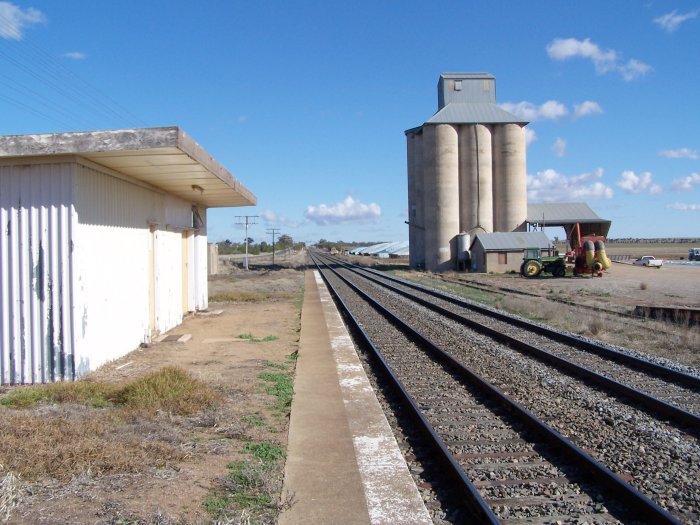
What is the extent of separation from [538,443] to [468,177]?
53795 millimetres

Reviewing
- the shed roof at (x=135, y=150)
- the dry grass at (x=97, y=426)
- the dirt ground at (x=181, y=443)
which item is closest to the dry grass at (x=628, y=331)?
the dirt ground at (x=181, y=443)

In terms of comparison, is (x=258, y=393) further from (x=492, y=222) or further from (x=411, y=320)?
(x=492, y=222)

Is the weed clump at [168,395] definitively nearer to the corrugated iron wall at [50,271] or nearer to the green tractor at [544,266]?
the corrugated iron wall at [50,271]

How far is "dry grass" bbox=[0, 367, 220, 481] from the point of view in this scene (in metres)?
5.43

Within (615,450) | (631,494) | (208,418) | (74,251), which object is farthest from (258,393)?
(631,494)

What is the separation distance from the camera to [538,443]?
6.57m

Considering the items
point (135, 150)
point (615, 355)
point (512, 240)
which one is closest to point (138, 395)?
point (135, 150)

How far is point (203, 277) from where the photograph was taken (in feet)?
66.7

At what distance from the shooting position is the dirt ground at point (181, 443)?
465 centimetres

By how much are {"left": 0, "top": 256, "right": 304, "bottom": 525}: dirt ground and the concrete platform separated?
1.56ft

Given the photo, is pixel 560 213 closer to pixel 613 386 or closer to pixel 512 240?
pixel 512 240

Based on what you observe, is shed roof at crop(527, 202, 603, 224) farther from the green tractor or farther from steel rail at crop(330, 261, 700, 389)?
steel rail at crop(330, 261, 700, 389)

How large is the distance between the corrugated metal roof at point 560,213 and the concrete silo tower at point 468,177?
1.68 meters

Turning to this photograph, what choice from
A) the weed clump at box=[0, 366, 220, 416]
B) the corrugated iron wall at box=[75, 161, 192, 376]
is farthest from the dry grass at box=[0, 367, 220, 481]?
the corrugated iron wall at box=[75, 161, 192, 376]
